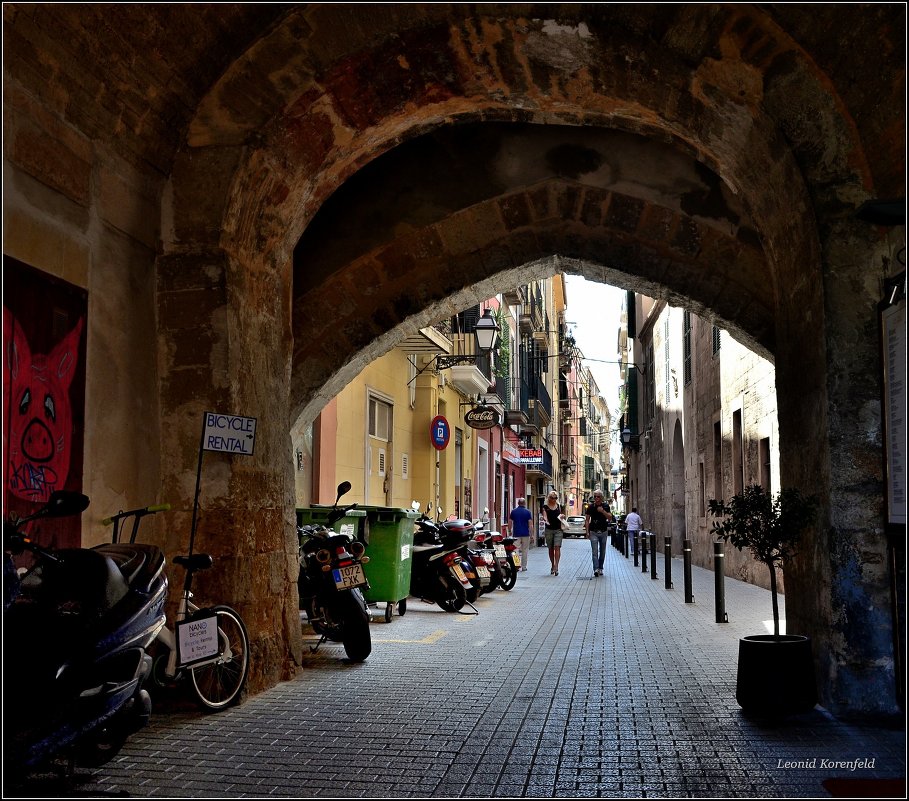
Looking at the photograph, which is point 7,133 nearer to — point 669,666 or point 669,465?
point 669,666

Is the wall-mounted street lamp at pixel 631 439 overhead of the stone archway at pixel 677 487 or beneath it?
overhead

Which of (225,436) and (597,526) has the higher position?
(225,436)

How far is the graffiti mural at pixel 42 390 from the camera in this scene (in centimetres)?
488

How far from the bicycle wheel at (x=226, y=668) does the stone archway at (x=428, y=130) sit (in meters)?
0.31

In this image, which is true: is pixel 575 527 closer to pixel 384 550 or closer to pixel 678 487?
pixel 678 487

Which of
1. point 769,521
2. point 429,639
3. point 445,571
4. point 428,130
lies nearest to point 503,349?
point 445,571

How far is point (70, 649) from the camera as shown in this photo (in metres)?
3.80

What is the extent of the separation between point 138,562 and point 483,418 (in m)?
17.0

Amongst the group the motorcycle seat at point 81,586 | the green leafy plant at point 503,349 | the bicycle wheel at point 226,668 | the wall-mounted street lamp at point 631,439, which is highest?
the green leafy plant at point 503,349

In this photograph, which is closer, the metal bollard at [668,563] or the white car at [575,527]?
the metal bollard at [668,563]

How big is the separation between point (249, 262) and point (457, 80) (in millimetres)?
2025

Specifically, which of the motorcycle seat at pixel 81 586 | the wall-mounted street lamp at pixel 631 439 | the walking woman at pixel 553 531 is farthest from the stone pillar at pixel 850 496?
the wall-mounted street lamp at pixel 631 439

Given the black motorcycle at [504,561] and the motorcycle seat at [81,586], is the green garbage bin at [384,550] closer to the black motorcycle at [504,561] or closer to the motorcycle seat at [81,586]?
the black motorcycle at [504,561]

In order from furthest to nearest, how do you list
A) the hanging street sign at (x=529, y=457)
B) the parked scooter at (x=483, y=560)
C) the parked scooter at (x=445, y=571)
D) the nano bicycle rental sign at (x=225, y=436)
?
1. the hanging street sign at (x=529, y=457)
2. the parked scooter at (x=483, y=560)
3. the parked scooter at (x=445, y=571)
4. the nano bicycle rental sign at (x=225, y=436)
